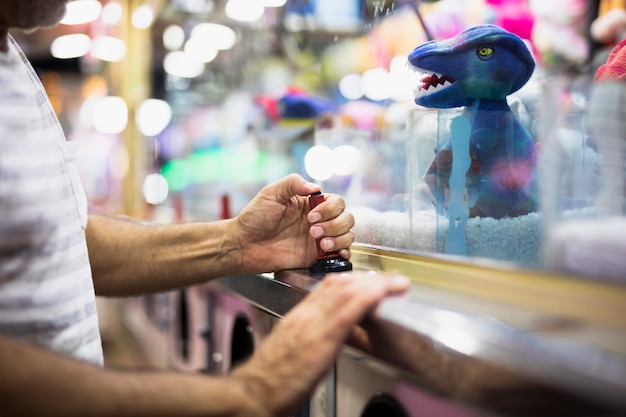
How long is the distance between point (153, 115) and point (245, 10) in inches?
72.8

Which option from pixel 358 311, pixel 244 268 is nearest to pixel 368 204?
pixel 244 268

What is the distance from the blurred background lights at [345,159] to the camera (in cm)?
163

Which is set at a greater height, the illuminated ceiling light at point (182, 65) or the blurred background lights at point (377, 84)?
the illuminated ceiling light at point (182, 65)

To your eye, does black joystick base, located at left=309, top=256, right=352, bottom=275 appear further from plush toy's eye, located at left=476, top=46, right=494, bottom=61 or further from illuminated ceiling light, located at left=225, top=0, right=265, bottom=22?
illuminated ceiling light, located at left=225, top=0, right=265, bottom=22

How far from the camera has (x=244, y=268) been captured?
1.34 metres

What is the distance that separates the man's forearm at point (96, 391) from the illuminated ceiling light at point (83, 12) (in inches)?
195

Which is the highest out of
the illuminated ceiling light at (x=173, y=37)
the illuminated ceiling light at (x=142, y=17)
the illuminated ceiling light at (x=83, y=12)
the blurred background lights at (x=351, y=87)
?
the illuminated ceiling light at (x=83, y=12)

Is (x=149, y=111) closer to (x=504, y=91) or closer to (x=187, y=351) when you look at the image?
(x=187, y=351)

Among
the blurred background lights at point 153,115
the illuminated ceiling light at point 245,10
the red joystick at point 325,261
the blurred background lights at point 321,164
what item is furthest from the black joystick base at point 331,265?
the blurred background lights at point 153,115

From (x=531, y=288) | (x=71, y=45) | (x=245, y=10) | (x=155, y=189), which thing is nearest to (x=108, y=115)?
(x=71, y=45)

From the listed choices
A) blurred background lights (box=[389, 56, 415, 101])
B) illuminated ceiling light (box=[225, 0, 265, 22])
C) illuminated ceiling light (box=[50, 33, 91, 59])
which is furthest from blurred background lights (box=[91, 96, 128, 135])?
blurred background lights (box=[389, 56, 415, 101])

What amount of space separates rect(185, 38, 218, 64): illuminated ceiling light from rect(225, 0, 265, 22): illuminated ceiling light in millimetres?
417

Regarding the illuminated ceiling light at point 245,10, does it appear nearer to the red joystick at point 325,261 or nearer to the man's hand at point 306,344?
the red joystick at point 325,261

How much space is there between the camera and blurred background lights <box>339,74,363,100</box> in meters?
2.32
